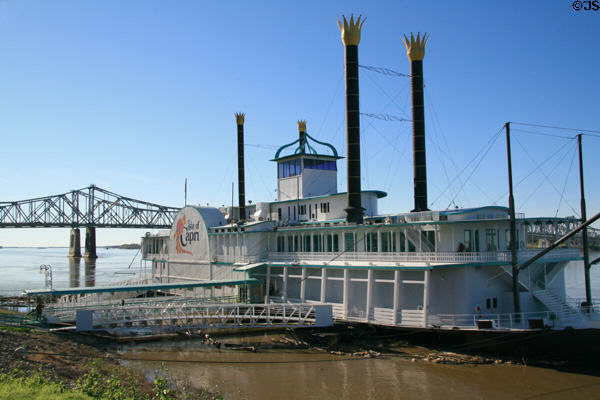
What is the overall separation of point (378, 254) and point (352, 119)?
31.3 ft

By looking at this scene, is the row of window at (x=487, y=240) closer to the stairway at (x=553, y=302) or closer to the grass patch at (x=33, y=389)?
the stairway at (x=553, y=302)

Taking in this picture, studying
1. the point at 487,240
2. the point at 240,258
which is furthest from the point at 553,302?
the point at 240,258

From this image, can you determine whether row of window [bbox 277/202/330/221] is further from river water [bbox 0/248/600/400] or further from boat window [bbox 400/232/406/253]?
river water [bbox 0/248/600/400]

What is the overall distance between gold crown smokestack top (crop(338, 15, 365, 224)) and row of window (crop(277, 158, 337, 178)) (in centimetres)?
766

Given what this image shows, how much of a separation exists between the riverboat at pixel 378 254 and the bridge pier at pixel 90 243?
121 meters

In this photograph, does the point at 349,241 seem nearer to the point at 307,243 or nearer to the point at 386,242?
the point at 386,242

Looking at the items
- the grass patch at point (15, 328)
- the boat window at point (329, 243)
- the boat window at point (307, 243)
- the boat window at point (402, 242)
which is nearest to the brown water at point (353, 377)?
the grass patch at point (15, 328)

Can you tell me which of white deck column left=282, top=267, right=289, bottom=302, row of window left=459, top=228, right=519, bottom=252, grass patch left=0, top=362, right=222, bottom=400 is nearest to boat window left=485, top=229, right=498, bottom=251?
row of window left=459, top=228, right=519, bottom=252

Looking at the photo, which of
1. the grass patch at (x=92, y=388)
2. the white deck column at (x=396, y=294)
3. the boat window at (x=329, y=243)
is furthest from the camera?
the boat window at (x=329, y=243)

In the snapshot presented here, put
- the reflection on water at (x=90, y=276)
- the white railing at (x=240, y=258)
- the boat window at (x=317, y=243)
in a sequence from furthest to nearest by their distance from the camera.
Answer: the reflection on water at (x=90, y=276)
the white railing at (x=240, y=258)
the boat window at (x=317, y=243)

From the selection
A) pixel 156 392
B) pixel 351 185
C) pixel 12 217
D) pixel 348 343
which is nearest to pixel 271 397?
pixel 156 392

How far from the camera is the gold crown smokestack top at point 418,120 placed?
106 ft

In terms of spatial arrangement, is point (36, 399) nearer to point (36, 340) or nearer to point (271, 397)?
point (271, 397)

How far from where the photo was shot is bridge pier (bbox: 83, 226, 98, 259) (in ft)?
494
